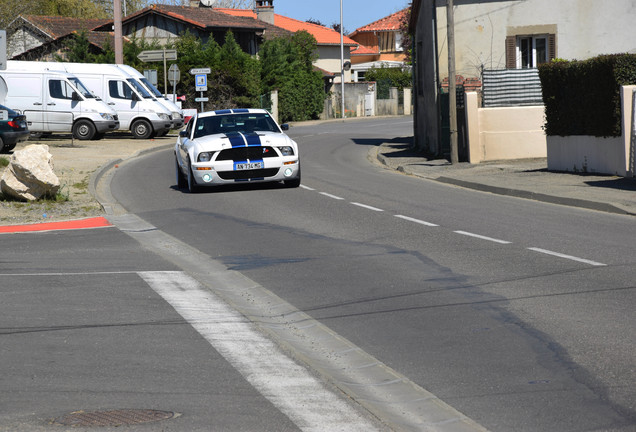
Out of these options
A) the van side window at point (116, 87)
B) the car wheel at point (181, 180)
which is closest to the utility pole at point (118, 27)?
the van side window at point (116, 87)

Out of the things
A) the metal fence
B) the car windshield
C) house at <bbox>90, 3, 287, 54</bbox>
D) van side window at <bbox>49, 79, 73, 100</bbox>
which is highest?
house at <bbox>90, 3, 287, 54</bbox>

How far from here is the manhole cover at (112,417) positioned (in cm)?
494

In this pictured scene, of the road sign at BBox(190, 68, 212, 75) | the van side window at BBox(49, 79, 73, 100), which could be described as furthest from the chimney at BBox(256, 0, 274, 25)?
the van side window at BBox(49, 79, 73, 100)

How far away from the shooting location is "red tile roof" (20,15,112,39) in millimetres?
61781

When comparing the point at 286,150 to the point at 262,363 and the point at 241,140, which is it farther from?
the point at 262,363

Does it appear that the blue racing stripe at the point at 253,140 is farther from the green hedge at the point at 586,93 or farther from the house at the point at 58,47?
the house at the point at 58,47

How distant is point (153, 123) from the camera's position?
1574 inches

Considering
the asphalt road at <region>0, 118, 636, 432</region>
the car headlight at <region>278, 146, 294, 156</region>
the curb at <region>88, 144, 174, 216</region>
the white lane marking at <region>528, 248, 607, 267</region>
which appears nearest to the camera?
the asphalt road at <region>0, 118, 636, 432</region>

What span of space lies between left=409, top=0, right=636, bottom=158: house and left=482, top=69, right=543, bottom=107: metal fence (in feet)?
8.90

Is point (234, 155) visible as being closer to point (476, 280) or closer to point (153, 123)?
point (476, 280)

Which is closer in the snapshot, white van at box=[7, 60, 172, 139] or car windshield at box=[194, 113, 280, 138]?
car windshield at box=[194, 113, 280, 138]

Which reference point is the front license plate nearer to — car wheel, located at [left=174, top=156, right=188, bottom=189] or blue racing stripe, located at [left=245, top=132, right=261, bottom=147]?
blue racing stripe, located at [left=245, top=132, right=261, bottom=147]

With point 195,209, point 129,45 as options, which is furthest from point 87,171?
point 129,45

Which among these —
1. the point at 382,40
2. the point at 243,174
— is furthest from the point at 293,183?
the point at 382,40
